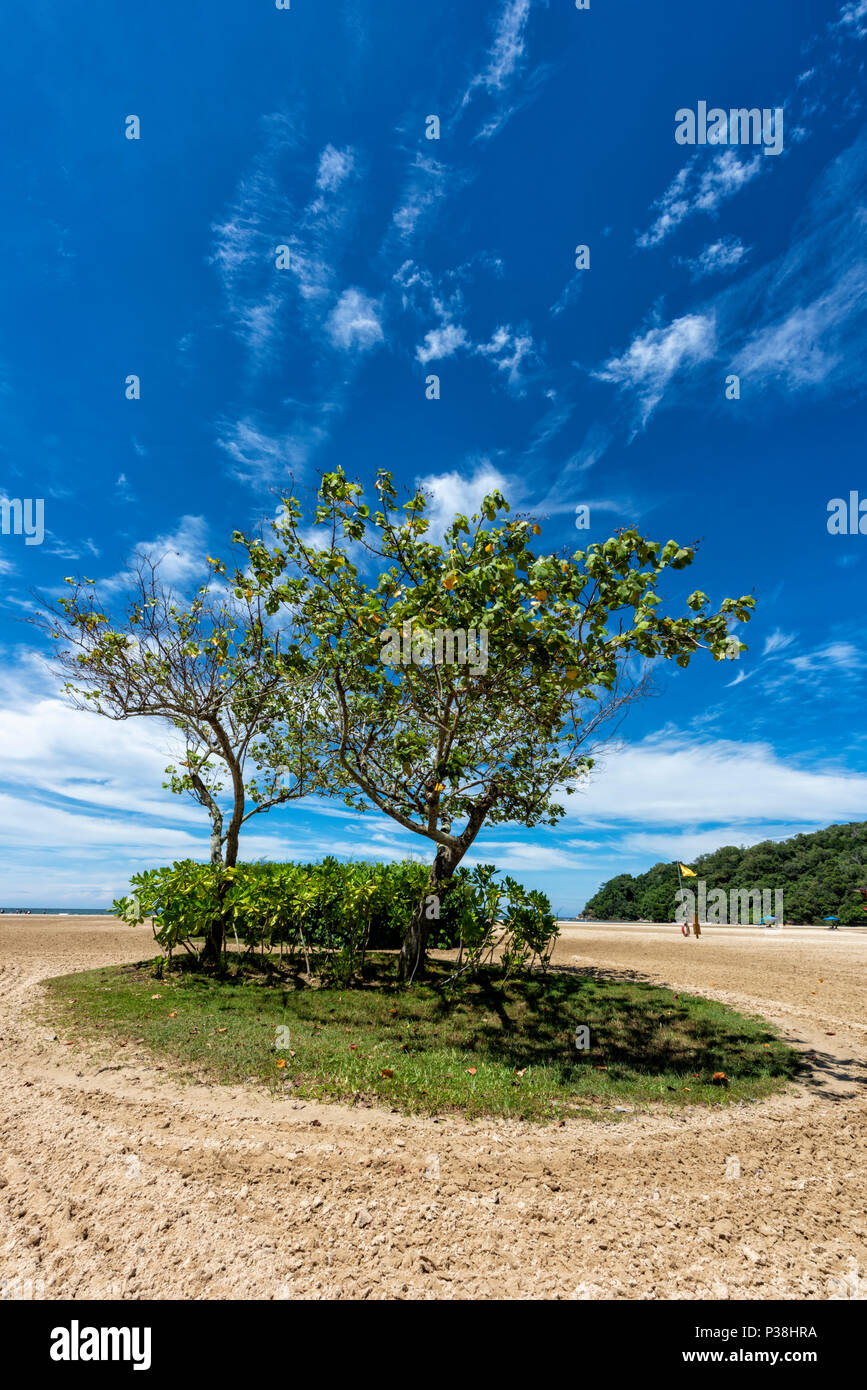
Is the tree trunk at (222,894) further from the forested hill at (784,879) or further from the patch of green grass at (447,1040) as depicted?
the forested hill at (784,879)

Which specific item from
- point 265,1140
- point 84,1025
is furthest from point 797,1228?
point 84,1025

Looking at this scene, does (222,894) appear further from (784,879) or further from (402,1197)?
(784,879)

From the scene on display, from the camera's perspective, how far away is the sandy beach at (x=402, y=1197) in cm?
310

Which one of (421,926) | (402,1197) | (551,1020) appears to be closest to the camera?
(402,1197)

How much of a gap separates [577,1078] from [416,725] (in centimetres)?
668

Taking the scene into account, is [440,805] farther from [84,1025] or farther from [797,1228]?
[797,1228]

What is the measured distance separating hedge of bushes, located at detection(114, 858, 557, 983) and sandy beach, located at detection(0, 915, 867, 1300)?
4.32 m

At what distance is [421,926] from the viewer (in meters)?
10.9

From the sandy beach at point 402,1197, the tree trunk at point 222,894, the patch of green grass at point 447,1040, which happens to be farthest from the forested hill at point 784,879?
the sandy beach at point 402,1197

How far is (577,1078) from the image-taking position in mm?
6301

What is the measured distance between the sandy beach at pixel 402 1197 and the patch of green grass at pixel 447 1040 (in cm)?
44

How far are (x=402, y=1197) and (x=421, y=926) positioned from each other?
7162mm

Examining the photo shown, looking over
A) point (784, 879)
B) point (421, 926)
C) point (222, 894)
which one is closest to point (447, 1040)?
point (421, 926)
